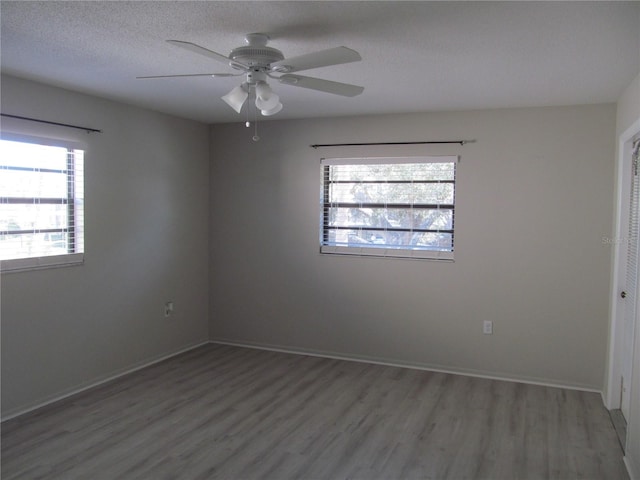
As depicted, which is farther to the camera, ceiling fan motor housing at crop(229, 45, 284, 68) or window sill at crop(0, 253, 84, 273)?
window sill at crop(0, 253, 84, 273)

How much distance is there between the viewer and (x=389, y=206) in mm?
4891

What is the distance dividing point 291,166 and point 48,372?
2.83 metres

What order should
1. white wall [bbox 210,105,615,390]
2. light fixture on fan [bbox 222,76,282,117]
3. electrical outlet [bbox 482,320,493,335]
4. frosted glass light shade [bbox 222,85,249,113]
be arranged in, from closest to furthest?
1. light fixture on fan [bbox 222,76,282,117]
2. frosted glass light shade [bbox 222,85,249,113]
3. white wall [bbox 210,105,615,390]
4. electrical outlet [bbox 482,320,493,335]

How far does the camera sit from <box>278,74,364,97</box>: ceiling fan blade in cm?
266

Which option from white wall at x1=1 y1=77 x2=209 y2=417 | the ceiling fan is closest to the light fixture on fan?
the ceiling fan

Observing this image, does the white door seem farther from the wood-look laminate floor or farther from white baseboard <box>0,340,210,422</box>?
white baseboard <box>0,340,210,422</box>

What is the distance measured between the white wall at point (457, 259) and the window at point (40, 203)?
1747mm

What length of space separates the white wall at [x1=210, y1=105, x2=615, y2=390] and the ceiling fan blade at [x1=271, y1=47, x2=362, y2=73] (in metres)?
2.45

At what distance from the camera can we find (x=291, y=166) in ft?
17.2

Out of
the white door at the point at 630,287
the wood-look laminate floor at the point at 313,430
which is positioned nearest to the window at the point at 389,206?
the wood-look laminate floor at the point at 313,430

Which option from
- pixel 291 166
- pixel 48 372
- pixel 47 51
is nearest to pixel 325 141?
pixel 291 166

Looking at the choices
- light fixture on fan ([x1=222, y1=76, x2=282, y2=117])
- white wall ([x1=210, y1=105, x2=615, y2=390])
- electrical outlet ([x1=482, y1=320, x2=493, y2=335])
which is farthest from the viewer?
electrical outlet ([x1=482, y1=320, x2=493, y2=335])

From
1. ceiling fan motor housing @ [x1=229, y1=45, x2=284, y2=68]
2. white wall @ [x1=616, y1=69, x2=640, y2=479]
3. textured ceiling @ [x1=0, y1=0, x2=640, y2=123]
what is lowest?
white wall @ [x1=616, y1=69, x2=640, y2=479]

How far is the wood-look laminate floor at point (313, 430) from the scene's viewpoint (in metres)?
2.92
